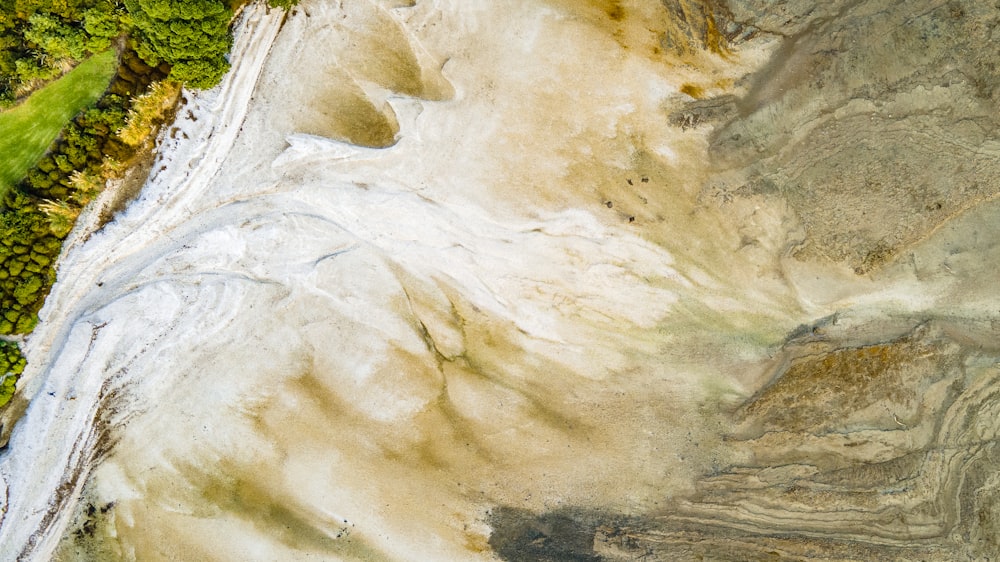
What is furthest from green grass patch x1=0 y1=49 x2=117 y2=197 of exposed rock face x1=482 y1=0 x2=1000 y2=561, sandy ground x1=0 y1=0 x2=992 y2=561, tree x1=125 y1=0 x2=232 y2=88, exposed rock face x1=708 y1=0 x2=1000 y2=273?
exposed rock face x1=708 y1=0 x2=1000 y2=273

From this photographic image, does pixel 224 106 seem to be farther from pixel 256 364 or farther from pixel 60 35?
pixel 256 364

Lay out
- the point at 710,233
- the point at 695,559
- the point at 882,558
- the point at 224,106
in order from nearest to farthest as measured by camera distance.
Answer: the point at 882,558 < the point at 695,559 < the point at 710,233 < the point at 224,106

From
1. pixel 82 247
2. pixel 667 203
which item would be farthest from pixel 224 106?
pixel 667 203

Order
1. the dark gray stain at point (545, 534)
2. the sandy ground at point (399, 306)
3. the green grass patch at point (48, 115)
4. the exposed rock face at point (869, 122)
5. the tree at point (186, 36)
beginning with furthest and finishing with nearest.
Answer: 1. the green grass patch at point (48, 115)
2. the sandy ground at point (399, 306)
3. the dark gray stain at point (545, 534)
4. the tree at point (186, 36)
5. the exposed rock face at point (869, 122)

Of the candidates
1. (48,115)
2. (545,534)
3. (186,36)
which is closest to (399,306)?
(545,534)

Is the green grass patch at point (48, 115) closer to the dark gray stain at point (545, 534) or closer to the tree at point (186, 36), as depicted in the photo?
the tree at point (186, 36)

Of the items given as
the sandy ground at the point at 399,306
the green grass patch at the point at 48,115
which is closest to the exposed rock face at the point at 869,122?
the sandy ground at the point at 399,306

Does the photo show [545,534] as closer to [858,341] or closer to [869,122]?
[858,341]
